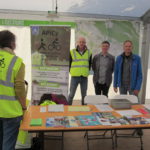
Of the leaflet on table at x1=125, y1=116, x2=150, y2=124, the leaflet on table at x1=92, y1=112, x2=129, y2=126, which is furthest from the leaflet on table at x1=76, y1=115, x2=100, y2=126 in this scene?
the leaflet on table at x1=125, y1=116, x2=150, y2=124

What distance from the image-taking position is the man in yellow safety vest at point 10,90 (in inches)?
77.4

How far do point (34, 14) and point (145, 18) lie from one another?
2.46 m

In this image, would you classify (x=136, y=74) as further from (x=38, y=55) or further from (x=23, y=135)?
(x=23, y=135)

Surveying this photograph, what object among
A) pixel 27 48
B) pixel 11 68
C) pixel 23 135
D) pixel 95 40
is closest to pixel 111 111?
pixel 23 135

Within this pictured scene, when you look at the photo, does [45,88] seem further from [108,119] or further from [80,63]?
[108,119]

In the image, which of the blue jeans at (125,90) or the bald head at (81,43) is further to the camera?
the bald head at (81,43)

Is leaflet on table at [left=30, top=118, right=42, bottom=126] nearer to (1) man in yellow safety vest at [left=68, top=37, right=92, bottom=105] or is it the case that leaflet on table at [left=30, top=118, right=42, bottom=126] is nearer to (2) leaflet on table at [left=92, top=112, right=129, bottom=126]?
(2) leaflet on table at [left=92, top=112, right=129, bottom=126]

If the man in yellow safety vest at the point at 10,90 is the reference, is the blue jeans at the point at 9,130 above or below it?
below

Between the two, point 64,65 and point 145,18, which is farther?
point 145,18

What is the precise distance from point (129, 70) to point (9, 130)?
256cm

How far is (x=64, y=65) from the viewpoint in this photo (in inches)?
161

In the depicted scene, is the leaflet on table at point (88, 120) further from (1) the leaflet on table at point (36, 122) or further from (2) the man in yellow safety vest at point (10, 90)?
(2) the man in yellow safety vest at point (10, 90)

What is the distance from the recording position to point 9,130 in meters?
2.11

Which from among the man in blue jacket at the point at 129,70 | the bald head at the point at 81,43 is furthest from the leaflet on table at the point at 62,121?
the bald head at the point at 81,43
